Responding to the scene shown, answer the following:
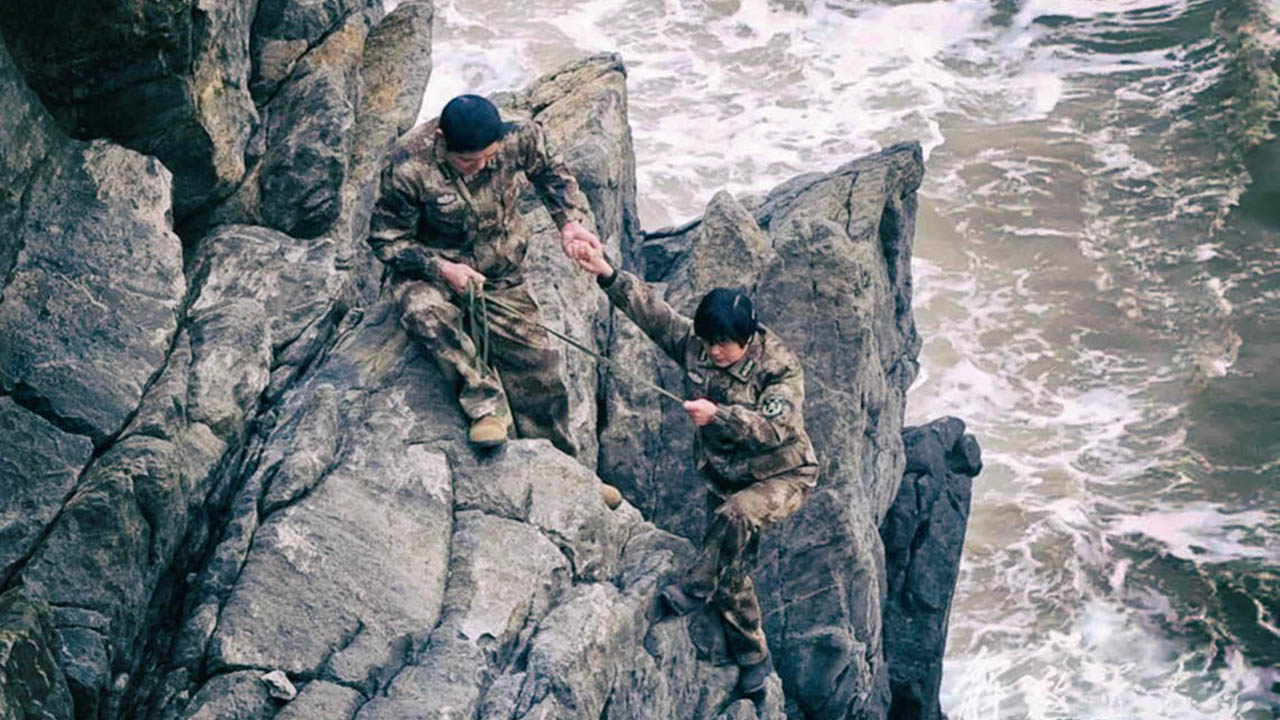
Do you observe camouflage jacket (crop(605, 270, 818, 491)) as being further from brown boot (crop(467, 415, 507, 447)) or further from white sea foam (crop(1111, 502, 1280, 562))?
white sea foam (crop(1111, 502, 1280, 562))

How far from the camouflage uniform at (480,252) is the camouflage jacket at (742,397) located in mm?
912

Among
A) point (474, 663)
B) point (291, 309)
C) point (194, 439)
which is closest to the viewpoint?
point (474, 663)

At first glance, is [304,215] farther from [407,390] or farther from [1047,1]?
[1047,1]

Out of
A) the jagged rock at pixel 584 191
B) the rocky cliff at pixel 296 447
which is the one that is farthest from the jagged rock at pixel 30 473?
the jagged rock at pixel 584 191

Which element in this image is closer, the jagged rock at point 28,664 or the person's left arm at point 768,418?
the jagged rock at point 28,664

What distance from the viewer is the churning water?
23.1 metres

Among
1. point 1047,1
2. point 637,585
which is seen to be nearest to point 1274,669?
point 637,585

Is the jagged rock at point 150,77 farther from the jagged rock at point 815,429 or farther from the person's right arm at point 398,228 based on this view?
the jagged rock at point 815,429

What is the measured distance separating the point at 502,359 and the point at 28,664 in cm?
429

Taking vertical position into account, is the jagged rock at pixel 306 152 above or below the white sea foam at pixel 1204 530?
above

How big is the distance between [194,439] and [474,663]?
2.58 meters

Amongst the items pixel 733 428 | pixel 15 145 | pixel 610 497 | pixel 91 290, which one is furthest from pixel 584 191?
pixel 15 145

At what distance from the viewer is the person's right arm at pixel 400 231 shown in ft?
33.2

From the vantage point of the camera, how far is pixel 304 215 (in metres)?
11.6
